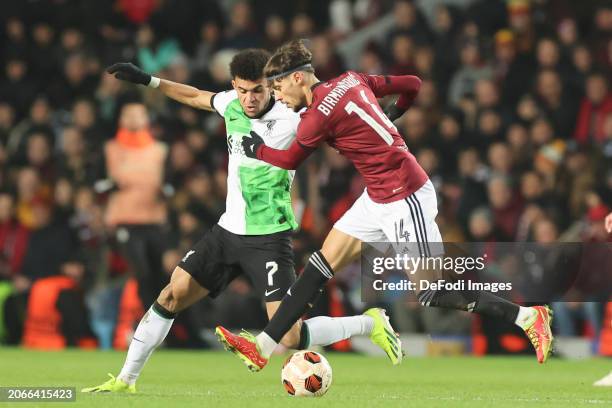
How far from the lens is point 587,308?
13109mm

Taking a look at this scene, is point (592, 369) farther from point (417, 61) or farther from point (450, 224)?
point (417, 61)

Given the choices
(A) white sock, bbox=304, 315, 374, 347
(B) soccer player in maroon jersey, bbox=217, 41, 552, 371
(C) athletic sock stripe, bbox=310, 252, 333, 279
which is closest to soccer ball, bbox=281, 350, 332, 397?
(B) soccer player in maroon jersey, bbox=217, 41, 552, 371

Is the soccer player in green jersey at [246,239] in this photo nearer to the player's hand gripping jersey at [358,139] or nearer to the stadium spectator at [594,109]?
the player's hand gripping jersey at [358,139]

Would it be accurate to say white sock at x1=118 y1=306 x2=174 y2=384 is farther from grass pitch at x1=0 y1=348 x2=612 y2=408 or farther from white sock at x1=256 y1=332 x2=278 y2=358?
white sock at x1=256 y1=332 x2=278 y2=358

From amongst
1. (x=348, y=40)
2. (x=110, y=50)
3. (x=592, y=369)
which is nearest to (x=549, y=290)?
(x=592, y=369)

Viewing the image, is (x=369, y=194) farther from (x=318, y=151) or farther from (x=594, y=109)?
(x=318, y=151)

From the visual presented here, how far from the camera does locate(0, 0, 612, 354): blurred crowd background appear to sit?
13.9 metres

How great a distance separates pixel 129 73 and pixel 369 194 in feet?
5.67

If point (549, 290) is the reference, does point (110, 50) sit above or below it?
above

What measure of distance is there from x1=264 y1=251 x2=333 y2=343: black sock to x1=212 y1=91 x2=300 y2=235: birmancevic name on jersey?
0.43 meters

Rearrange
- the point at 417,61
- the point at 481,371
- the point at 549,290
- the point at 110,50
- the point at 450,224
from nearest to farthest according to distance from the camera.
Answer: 1. the point at 481,371
2. the point at 549,290
3. the point at 450,224
4. the point at 417,61
5. the point at 110,50

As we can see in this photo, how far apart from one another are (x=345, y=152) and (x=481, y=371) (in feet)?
11.5

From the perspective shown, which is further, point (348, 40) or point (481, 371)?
point (348, 40)

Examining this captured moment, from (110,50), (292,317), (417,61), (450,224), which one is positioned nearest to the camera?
(292,317)
